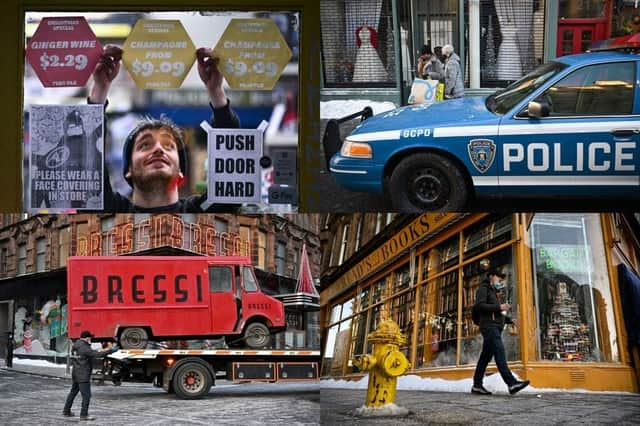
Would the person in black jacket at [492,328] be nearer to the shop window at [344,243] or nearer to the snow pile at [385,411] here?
the snow pile at [385,411]

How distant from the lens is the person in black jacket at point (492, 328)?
22.3ft

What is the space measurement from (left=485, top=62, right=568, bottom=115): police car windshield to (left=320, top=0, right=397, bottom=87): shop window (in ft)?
4.41

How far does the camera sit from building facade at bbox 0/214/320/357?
303 inches

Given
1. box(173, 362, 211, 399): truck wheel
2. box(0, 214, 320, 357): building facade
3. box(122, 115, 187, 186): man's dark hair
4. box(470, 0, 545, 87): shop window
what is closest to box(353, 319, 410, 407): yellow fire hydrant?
box(0, 214, 320, 357): building facade

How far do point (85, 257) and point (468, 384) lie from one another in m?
3.00

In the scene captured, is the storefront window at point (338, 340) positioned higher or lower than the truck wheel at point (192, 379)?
higher

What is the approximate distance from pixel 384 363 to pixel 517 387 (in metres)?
0.90

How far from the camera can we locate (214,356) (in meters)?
7.83

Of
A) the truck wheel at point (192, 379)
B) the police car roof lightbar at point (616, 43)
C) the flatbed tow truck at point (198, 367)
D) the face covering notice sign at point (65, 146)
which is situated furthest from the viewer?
the face covering notice sign at point (65, 146)

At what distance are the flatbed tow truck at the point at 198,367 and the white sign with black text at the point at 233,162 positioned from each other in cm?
254

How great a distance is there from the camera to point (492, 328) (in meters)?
6.82

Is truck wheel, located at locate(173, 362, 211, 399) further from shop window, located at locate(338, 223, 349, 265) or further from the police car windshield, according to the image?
the police car windshield

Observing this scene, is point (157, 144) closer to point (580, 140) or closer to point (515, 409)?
point (580, 140)

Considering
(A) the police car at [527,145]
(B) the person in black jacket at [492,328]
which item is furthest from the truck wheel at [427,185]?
(B) the person in black jacket at [492,328]
